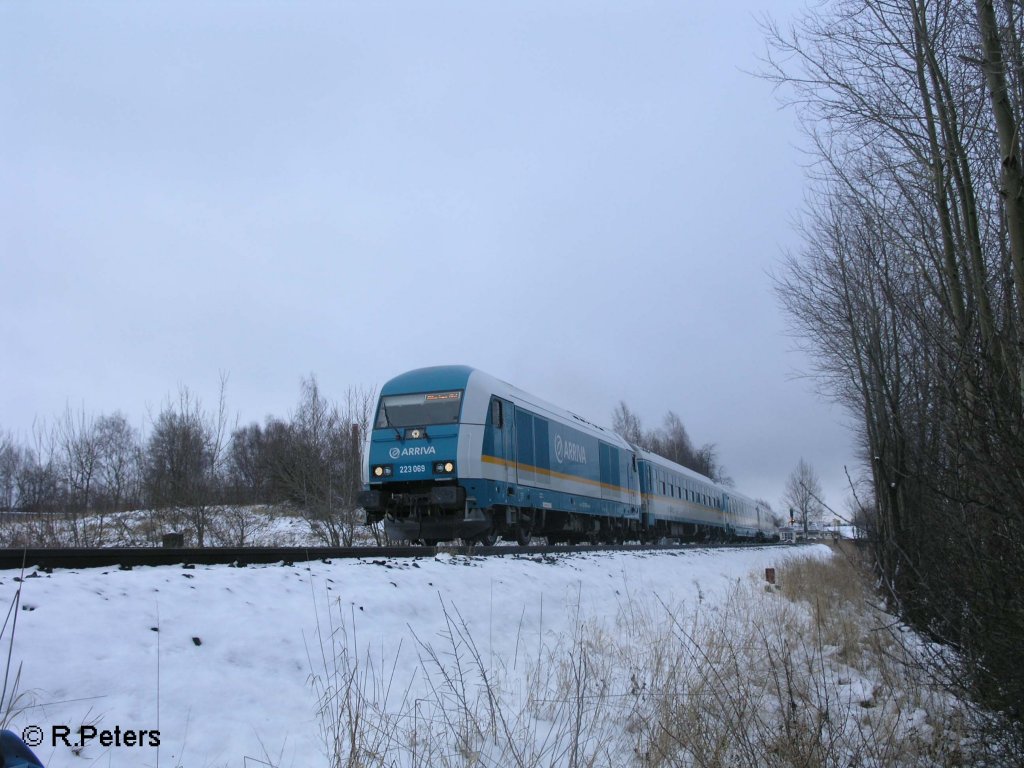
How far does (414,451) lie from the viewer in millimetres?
13945

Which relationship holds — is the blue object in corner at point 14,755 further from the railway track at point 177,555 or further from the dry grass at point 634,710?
the railway track at point 177,555

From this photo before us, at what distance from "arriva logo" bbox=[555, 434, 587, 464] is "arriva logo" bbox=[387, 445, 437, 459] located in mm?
4389

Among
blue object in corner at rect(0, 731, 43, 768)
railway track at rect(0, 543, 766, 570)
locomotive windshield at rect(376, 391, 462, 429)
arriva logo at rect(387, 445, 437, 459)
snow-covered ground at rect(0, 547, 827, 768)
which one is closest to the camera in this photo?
blue object in corner at rect(0, 731, 43, 768)

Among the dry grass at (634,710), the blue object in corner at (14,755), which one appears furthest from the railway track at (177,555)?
the blue object in corner at (14,755)

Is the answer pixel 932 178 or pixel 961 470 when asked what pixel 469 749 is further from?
pixel 932 178

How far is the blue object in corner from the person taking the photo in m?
1.45

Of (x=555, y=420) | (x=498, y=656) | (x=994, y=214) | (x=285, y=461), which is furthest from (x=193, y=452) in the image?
(x=994, y=214)

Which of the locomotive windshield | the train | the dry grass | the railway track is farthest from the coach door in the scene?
the dry grass

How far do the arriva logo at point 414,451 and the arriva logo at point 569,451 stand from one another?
439 cm

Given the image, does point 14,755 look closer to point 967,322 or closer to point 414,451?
point 967,322

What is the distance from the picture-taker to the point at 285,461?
21.2 m

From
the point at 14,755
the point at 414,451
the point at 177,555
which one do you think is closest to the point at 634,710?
the point at 14,755

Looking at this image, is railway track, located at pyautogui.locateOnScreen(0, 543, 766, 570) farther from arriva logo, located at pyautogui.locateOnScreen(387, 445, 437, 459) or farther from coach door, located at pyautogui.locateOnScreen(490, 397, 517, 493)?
coach door, located at pyautogui.locateOnScreen(490, 397, 517, 493)

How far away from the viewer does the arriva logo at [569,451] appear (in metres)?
17.6
